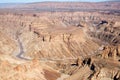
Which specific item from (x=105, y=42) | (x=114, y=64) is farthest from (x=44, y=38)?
(x=114, y=64)

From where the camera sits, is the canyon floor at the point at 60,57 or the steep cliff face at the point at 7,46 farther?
the steep cliff face at the point at 7,46

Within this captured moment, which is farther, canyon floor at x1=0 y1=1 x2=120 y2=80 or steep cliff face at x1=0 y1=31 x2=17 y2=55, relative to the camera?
steep cliff face at x1=0 y1=31 x2=17 y2=55

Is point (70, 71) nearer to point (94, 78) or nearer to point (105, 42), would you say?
point (94, 78)

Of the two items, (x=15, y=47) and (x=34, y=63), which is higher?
(x=34, y=63)

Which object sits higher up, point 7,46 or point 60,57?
point 7,46

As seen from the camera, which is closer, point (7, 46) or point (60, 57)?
point (60, 57)

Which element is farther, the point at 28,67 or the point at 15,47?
the point at 15,47

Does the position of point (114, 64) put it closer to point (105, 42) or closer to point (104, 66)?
point (104, 66)

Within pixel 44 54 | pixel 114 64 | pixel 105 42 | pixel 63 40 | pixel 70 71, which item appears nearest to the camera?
pixel 114 64

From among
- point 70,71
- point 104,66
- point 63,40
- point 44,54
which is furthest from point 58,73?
point 63,40

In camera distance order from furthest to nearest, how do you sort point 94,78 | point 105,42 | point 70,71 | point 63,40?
point 105,42, point 63,40, point 70,71, point 94,78
